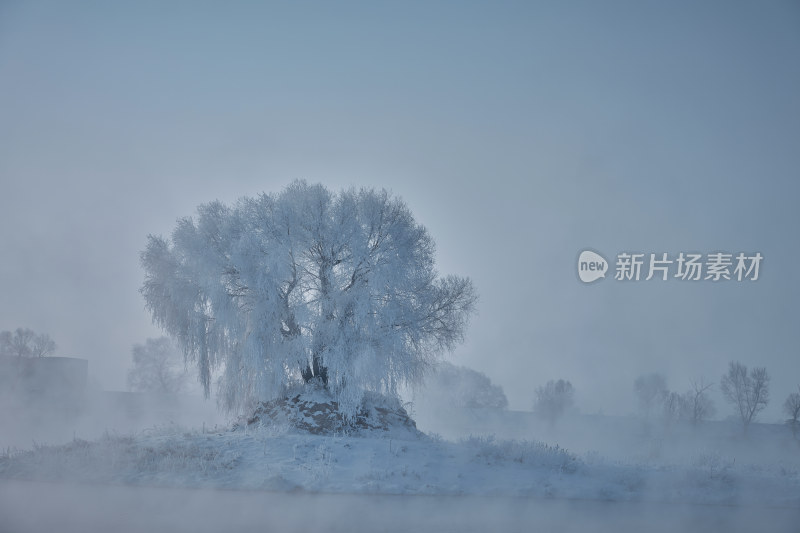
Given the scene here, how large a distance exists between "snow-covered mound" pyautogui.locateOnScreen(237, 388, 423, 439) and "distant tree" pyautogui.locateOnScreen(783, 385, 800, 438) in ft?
100

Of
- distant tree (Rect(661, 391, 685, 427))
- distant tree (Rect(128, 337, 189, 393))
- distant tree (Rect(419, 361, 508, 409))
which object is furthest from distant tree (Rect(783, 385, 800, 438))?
distant tree (Rect(128, 337, 189, 393))

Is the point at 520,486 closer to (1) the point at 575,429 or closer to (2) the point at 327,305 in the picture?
(2) the point at 327,305

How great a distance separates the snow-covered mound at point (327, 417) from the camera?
19344 mm

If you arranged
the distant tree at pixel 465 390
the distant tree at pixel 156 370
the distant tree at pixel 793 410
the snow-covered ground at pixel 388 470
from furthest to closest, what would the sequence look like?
the distant tree at pixel 156 370
the distant tree at pixel 465 390
the distant tree at pixel 793 410
the snow-covered ground at pixel 388 470

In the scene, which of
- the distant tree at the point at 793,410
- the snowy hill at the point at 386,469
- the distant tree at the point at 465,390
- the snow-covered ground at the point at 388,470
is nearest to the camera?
the snow-covered ground at the point at 388,470

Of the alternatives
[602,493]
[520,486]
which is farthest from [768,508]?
[520,486]

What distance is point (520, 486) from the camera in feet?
42.9

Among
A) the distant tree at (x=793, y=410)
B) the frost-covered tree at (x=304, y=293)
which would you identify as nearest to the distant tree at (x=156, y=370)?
the frost-covered tree at (x=304, y=293)

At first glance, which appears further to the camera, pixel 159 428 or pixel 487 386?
pixel 487 386

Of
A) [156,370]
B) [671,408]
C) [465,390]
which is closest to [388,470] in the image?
[671,408]

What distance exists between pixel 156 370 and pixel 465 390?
27.9 m

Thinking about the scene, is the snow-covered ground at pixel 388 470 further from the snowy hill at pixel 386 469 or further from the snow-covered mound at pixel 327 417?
the snow-covered mound at pixel 327 417

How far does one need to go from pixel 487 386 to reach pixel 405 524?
4833 centimetres

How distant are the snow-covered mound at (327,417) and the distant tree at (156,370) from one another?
35.1 metres
